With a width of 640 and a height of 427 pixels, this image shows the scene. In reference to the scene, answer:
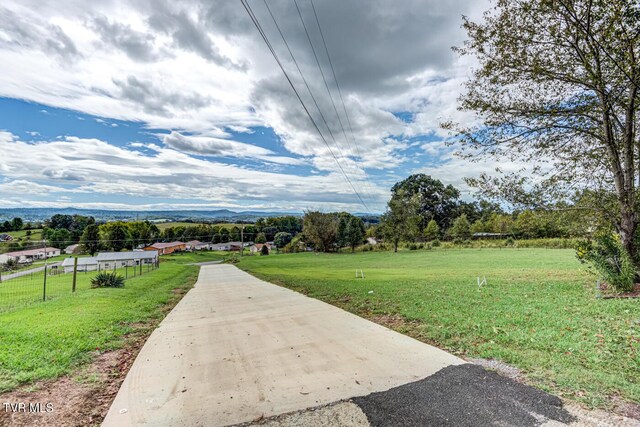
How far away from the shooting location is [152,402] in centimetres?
352

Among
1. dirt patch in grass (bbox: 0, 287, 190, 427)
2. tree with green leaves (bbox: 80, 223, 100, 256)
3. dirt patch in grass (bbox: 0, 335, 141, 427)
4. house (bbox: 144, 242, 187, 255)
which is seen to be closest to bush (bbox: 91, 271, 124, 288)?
dirt patch in grass (bbox: 0, 287, 190, 427)

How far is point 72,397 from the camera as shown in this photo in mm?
3672

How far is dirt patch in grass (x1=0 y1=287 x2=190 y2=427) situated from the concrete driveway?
0.59 feet

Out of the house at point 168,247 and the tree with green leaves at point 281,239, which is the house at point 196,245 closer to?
the house at point 168,247

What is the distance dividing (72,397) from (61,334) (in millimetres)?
2664

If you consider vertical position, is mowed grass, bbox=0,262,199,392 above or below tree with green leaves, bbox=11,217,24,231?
below

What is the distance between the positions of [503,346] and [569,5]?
24.4 ft

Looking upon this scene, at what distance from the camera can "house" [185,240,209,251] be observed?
9356 centimetres

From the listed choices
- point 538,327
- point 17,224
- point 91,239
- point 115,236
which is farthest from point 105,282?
point 115,236

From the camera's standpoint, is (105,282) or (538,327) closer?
(538,327)

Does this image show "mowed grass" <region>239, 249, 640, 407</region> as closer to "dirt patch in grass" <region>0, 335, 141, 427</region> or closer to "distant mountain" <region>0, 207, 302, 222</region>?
Result: "dirt patch in grass" <region>0, 335, 141, 427</region>

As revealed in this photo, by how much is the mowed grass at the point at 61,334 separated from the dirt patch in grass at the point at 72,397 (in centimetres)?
22

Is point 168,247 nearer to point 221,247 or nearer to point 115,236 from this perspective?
point 115,236

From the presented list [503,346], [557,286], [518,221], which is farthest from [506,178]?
[503,346]
